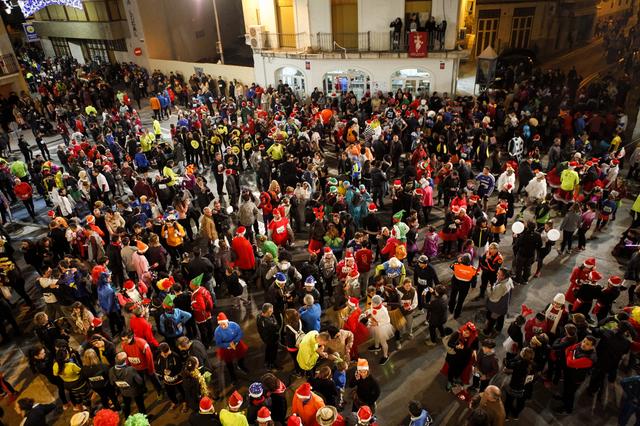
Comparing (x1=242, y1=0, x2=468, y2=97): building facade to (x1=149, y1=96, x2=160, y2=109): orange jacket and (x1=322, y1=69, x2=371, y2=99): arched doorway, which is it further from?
(x1=149, y1=96, x2=160, y2=109): orange jacket

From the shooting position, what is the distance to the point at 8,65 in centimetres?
2614

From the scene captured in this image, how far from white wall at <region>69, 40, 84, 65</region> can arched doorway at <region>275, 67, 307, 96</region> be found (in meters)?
22.2

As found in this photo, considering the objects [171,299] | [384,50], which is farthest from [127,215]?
[384,50]

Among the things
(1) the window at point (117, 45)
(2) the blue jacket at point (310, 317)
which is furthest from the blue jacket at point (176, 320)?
(1) the window at point (117, 45)

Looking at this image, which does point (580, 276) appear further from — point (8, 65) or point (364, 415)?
point (8, 65)

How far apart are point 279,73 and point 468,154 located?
46.8 feet

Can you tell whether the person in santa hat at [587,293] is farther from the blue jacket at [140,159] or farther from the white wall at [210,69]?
the white wall at [210,69]

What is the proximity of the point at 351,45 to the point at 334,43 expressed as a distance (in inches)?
34.7

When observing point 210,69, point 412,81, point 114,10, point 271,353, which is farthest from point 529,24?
point 271,353

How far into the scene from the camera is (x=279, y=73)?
25.0 meters

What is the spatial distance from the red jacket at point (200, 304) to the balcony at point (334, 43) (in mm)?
16656

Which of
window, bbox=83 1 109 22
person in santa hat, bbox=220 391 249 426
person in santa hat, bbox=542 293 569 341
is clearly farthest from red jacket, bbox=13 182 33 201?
window, bbox=83 1 109 22

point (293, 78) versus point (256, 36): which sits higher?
point (256, 36)

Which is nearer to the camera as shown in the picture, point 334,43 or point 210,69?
point 334,43
